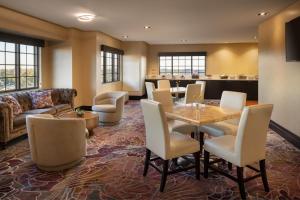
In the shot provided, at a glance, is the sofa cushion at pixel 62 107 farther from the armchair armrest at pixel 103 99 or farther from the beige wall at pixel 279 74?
the beige wall at pixel 279 74

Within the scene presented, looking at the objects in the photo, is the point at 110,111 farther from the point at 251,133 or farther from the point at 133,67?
the point at 133,67

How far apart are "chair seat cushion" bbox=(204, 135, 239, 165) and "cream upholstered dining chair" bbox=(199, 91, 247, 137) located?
19.7 inches

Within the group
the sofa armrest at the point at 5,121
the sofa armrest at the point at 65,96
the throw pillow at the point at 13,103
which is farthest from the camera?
the sofa armrest at the point at 65,96

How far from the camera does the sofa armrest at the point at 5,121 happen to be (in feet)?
14.4

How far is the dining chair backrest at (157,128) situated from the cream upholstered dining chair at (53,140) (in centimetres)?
101

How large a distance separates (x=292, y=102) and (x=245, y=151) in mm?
2831

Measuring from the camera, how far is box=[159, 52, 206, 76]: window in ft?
42.4

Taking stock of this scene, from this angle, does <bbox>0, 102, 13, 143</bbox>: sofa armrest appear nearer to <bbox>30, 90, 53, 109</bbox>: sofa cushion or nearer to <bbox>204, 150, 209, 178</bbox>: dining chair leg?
<bbox>30, 90, 53, 109</bbox>: sofa cushion

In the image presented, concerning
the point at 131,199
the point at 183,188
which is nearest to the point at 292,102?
the point at 183,188

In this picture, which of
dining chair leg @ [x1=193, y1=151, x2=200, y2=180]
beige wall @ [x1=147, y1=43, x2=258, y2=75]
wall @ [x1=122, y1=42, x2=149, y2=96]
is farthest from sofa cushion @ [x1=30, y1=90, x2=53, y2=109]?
beige wall @ [x1=147, y1=43, x2=258, y2=75]

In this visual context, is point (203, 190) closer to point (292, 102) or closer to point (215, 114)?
point (215, 114)

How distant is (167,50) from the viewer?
513 inches

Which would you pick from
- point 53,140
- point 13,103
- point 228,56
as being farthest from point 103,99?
point 228,56

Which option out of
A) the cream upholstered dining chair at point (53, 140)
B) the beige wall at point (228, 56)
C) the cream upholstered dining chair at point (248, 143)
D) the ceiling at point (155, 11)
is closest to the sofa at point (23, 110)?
the cream upholstered dining chair at point (53, 140)
